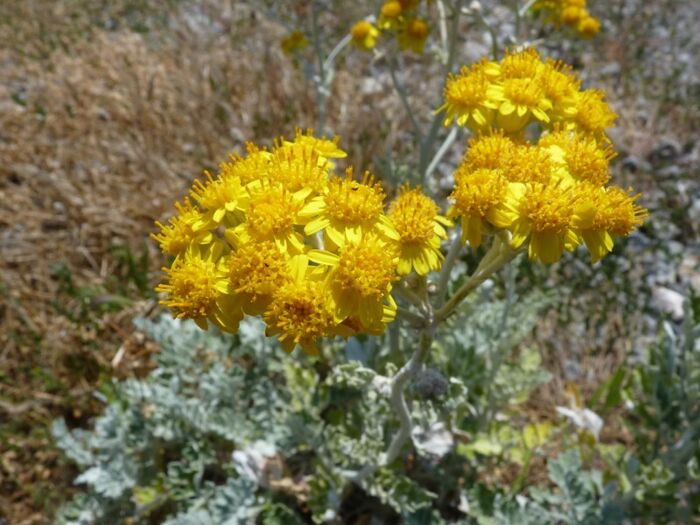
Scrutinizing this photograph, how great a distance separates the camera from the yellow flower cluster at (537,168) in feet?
5.84

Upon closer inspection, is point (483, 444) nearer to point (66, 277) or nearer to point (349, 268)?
point (349, 268)

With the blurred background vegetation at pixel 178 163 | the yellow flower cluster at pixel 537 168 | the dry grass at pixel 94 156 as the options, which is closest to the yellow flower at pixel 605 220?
the yellow flower cluster at pixel 537 168

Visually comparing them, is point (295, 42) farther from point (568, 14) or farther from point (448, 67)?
point (568, 14)

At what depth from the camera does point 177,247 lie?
1.87m

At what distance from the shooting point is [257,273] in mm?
1667

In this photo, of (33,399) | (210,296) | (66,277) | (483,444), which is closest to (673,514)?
(483,444)

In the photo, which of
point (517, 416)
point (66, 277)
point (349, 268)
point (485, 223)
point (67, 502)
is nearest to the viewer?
point (349, 268)

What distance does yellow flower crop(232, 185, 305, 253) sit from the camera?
1743 millimetres

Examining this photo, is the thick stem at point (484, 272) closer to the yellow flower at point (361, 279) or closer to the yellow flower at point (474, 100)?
the yellow flower at point (361, 279)

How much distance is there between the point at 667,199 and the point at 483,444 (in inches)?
98.7

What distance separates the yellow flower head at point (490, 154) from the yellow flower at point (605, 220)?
0.83 ft

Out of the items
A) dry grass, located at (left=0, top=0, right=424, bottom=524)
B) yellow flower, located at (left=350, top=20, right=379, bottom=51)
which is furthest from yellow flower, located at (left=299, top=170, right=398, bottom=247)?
dry grass, located at (left=0, top=0, right=424, bottom=524)

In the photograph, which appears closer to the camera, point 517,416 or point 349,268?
point 349,268

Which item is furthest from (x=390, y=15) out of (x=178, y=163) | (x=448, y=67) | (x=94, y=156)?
(x=94, y=156)
